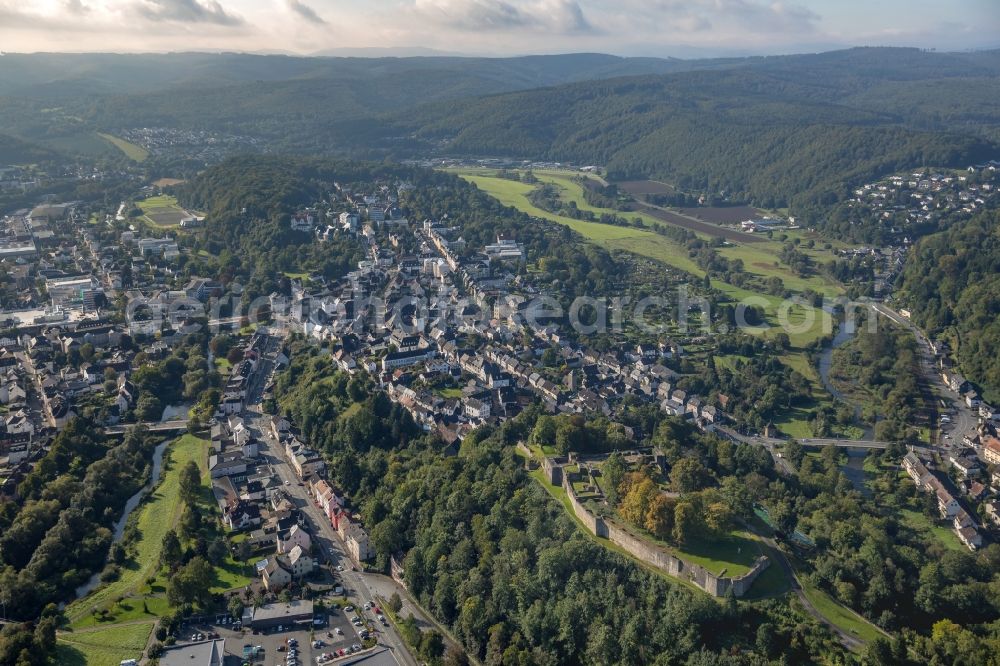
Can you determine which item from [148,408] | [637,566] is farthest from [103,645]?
[148,408]

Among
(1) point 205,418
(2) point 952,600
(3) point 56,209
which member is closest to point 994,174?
(2) point 952,600

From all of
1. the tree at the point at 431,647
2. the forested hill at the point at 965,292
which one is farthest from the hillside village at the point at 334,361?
the tree at the point at 431,647

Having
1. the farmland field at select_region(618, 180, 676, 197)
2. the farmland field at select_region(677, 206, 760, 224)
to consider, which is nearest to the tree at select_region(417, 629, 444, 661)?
the farmland field at select_region(677, 206, 760, 224)

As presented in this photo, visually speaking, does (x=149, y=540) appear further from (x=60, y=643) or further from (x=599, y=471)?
(x=599, y=471)

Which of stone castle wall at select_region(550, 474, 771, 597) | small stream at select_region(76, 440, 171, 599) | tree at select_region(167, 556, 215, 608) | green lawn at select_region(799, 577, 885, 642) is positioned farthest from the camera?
small stream at select_region(76, 440, 171, 599)

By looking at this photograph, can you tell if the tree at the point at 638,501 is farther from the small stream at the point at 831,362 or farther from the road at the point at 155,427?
the road at the point at 155,427

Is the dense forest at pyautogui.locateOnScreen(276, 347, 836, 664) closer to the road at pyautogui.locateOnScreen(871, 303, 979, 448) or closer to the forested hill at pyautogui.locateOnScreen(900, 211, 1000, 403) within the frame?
the road at pyautogui.locateOnScreen(871, 303, 979, 448)

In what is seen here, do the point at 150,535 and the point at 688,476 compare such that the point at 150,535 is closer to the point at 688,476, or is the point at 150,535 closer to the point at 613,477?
the point at 613,477
